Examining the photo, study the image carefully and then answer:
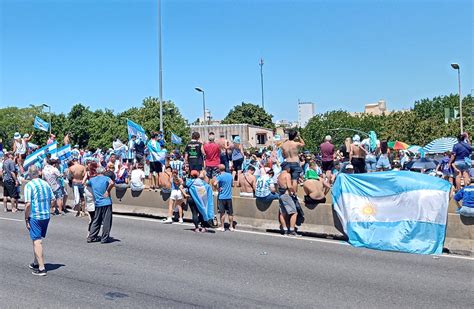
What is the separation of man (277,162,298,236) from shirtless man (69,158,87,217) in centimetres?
659

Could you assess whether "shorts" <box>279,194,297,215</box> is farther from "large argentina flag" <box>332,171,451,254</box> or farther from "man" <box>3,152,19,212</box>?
"man" <box>3,152,19,212</box>

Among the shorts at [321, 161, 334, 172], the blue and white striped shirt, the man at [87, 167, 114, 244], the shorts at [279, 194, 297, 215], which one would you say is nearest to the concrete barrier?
the shorts at [279, 194, 297, 215]

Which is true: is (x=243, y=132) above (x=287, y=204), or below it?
above

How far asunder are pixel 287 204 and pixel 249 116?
79309 mm

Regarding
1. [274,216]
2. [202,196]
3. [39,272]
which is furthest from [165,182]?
[39,272]

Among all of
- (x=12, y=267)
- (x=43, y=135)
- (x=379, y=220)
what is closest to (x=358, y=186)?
(x=379, y=220)

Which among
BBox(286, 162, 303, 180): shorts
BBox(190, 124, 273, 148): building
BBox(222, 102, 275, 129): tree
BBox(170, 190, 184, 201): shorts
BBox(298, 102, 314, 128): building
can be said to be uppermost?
BBox(298, 102, 314, 128): building

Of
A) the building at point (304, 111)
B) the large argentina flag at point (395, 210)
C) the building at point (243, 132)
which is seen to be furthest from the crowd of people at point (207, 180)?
the building at point (304, 111)

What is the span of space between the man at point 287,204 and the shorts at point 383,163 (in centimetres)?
436

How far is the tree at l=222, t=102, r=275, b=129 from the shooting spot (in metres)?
91.1

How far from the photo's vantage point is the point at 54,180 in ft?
55.8

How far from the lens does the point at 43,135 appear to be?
248ft

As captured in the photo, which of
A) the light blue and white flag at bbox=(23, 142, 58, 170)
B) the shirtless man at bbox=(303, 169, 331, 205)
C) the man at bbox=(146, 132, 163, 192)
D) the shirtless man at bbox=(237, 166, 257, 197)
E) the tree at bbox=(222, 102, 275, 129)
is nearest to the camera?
the shirtless man at bbox=(303, 169, 331, 205)

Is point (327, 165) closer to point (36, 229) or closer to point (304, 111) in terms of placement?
point (36, 229)
